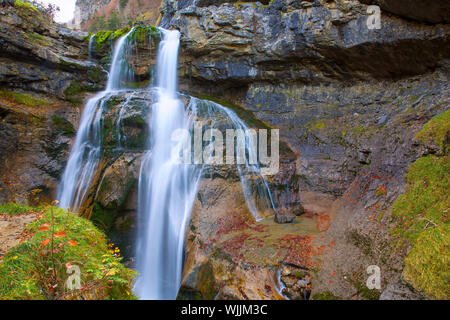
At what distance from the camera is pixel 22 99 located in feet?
31.3

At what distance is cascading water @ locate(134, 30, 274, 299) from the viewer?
6656mm

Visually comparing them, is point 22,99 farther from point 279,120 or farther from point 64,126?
point 279,120

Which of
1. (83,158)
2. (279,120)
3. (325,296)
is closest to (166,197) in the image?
(83,158)

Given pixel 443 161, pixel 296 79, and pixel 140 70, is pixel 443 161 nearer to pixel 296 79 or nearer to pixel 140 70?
pixel 296 79

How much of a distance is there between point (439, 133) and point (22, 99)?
12.6 metres

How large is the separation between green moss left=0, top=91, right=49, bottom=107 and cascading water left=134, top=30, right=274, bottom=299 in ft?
15.5

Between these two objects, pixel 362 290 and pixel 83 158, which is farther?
pixel 83 158

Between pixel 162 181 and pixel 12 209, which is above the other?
pixel 162 181

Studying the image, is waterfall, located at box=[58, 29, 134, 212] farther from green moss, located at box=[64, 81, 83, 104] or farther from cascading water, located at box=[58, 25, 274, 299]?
green moss, located at box=[64, 81, 83, 104]

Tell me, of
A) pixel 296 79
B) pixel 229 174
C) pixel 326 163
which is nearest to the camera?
pixel 229 174

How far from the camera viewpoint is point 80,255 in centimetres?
351

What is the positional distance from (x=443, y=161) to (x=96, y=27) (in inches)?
1357

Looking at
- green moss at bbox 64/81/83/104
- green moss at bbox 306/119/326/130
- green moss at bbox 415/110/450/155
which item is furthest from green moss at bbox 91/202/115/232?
green moss at bbox 306/119/326/130
